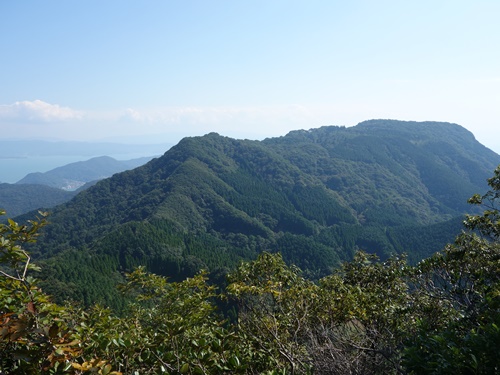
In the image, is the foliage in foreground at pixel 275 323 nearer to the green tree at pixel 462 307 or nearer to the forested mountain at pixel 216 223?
the green tree at pixel 462 307

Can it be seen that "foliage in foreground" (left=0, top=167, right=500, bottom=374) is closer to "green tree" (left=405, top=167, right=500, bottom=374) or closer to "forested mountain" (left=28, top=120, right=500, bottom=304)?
"green tree" (left=405, top=167, right=500, bottom=374)

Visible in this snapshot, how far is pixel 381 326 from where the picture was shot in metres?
8.47

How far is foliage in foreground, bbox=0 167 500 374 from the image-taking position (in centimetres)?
336

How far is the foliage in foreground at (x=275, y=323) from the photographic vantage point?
336 cm

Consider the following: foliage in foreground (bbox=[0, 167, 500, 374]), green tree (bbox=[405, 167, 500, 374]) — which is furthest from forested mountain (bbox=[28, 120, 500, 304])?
green tree (bbox=[405, 167, 500, 374])

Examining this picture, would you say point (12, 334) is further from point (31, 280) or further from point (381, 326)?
point (381, 326)

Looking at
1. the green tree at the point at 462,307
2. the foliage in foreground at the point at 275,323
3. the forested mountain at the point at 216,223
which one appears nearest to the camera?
the foliage in foreground at the point at 275,323

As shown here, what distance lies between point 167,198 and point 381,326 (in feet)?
435

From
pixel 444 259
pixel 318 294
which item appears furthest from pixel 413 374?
pixel 444 259

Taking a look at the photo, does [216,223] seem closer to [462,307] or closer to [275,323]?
[462,307]

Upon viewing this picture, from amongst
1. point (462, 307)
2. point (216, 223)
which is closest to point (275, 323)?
point (462, 307)

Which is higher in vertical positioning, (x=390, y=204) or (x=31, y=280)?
(x=31, y=280)

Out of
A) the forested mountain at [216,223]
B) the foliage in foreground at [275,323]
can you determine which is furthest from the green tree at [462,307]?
the forested mountain at [216,223]

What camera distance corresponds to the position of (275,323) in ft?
18.5
